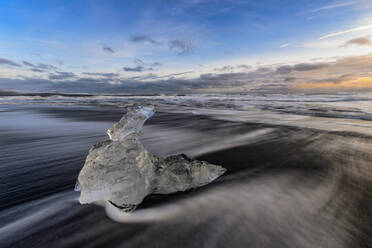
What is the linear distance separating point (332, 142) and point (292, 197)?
3664mm

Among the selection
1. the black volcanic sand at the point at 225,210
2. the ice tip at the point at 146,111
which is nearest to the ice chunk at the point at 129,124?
the ice tip at the point at 146,111

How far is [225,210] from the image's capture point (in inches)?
74.0

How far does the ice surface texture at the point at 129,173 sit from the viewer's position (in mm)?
1831

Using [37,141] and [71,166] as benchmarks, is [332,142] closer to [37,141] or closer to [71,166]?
[71,166]

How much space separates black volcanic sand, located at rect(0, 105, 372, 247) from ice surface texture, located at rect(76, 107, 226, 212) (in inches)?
5.1

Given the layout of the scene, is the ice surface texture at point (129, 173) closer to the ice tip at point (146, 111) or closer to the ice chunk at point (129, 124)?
the ice chunk at point (129, 124)

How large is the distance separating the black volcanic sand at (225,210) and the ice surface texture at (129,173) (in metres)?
0.13

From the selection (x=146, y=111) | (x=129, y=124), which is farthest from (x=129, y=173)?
(x=146, y=111)

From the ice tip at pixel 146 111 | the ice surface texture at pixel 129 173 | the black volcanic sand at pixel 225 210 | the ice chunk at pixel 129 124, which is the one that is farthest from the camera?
the ice tip at pixel 146 111

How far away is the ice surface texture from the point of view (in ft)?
6.01

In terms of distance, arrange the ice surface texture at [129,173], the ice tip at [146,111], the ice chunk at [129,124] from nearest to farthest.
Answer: the ice surface texture at [129,173], the ice chunk at [129,124], the ice tip at [146,111]

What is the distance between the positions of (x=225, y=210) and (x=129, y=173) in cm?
110

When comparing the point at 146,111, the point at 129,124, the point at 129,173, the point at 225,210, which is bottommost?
the point at 225,210

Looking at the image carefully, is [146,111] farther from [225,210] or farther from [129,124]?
[225,210]
